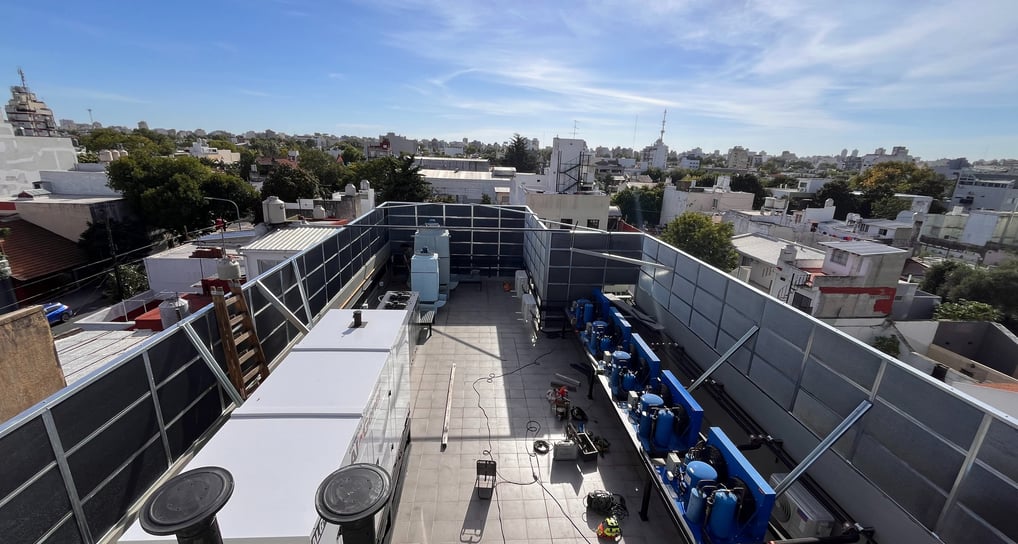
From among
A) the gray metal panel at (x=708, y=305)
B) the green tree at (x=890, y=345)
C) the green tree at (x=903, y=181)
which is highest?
the green tree at (x=903, y=181)

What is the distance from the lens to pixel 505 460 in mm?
8180

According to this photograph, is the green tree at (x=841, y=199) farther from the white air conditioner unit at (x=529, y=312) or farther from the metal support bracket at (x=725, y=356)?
the metal support bracket at (x=725, y=356)

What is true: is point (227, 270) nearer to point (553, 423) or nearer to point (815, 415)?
point (553, 423)

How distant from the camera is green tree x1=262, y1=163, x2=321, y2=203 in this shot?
110ft

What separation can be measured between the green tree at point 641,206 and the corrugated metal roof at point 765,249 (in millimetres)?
18461

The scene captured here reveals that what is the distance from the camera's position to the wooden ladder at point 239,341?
633 centimetres

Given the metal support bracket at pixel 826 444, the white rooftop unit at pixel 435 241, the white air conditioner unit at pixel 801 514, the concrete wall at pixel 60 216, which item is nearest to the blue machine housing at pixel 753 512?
the metal support bracket at pixel 826 444

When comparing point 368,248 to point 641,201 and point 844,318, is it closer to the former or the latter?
point 844,318

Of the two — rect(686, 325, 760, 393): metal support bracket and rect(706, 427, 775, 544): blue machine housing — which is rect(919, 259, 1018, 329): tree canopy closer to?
rect(686, 325, 760, 393): metal support bracket

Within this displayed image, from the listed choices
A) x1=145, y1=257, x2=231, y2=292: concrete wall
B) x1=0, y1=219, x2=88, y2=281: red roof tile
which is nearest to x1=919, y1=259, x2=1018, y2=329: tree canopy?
x1=145, y1=257, x2=231, y2=292: concrete wall

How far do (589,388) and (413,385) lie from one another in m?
4.52

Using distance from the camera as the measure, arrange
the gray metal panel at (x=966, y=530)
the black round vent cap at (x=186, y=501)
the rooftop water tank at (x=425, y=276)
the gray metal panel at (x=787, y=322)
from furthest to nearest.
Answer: the rooftop water tank at (x=425, y=276) → the gray metal panel at (x=787, y=322) → the gray metal panel at (x=966, y=530) → the black round vent cap at (x=186, y=501)

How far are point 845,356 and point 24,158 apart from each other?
178 ft

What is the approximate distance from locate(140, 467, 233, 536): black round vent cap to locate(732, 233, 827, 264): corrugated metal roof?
78.1ft
